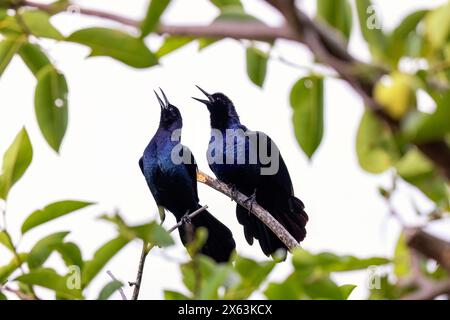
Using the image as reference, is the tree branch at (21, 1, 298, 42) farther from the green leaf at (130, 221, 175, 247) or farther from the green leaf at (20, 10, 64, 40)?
the green leaf at (20, 10, 64, 40)

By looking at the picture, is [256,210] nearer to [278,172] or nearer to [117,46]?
[278,172]

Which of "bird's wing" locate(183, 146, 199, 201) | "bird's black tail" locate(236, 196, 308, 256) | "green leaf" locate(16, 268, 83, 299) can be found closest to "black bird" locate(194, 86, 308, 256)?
"bird's black tail" locate(236, 196, 308, 256)

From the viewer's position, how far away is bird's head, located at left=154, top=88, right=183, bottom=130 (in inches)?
199

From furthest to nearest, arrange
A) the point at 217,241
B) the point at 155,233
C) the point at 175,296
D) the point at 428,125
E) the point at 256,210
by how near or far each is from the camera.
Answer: the point at 256,210, the point at 217,241, the point at 175,296, the point at 155,233, the point at 428,125

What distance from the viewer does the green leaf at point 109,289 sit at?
1.27 metres

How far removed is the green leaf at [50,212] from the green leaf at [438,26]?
82 centimetres

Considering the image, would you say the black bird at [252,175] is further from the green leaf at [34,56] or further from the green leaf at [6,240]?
the green leaf at [34,56]

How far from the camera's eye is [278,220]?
13.6ft

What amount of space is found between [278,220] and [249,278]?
3105 mm

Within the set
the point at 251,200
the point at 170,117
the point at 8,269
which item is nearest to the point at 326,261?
the point at 8,269

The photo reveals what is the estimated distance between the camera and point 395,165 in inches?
30.1

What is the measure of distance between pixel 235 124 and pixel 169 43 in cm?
393

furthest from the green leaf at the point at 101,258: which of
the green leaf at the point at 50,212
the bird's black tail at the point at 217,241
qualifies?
the bird's black tail at the point at 217,241
